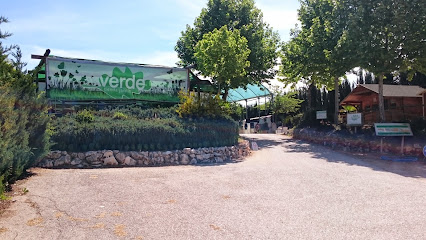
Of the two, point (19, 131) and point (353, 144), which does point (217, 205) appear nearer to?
point (19, 131)

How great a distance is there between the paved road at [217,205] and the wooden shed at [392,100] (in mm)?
12392

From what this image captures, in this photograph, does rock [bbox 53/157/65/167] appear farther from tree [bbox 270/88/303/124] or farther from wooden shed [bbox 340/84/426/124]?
tree [bbox 270/88/303/124]

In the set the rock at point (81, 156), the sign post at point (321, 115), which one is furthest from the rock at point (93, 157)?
the sign post at point (321, 115)

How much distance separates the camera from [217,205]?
271 inches

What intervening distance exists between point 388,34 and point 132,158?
13739 millimetres

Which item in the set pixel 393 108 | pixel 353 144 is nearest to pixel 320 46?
pixel 353 144

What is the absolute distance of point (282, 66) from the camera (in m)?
25.8

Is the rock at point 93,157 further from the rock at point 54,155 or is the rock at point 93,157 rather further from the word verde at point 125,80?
the word verde at point 125,80

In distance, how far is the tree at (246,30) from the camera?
23266 millimetres

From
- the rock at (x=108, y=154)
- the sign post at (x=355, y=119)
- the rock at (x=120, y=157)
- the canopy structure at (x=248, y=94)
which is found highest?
the canopy structure at (x=248, y=94)

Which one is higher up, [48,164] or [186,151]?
[186,151]

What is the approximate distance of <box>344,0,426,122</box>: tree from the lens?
15.4 metres

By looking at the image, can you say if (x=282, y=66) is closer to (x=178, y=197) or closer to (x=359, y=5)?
(x=359, y=5)

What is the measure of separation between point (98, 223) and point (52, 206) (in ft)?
4.89
